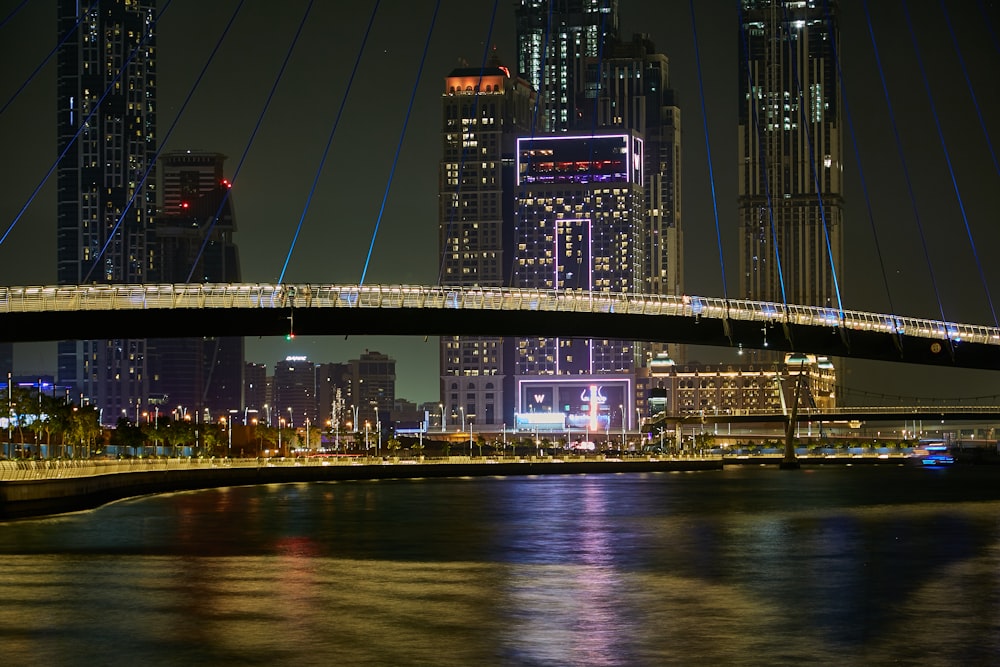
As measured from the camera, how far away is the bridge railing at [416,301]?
278ft

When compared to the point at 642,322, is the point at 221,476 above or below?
below

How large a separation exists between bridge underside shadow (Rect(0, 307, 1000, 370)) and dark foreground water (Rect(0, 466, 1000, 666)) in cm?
2988

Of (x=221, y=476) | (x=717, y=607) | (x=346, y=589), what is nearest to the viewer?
(x=717, y=607)

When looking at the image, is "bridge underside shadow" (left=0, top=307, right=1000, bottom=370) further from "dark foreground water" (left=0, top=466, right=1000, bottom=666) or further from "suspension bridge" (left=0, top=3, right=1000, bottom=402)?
"dark foreground water" (left=0, top=466, right=1000, bottom=666)

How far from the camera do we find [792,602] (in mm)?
28609

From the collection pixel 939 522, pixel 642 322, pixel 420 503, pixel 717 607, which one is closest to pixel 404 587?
pixel 717 607

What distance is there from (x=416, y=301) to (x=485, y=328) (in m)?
6.43

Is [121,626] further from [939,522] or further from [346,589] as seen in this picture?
[939,522]

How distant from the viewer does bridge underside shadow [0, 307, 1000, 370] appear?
8738 centimetres

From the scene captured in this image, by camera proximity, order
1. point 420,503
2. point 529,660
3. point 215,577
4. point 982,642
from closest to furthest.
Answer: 1. point 529,660
2. point 982,642
3. point 215,577
4. point 420,503

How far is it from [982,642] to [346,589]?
40.2 feet

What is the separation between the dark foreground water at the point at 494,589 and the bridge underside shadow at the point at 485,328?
29881 mm

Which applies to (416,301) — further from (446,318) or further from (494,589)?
(494,589)

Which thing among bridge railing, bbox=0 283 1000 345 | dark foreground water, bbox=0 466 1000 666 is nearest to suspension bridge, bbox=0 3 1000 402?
bridge railing, bbox=0 283 1000 345
